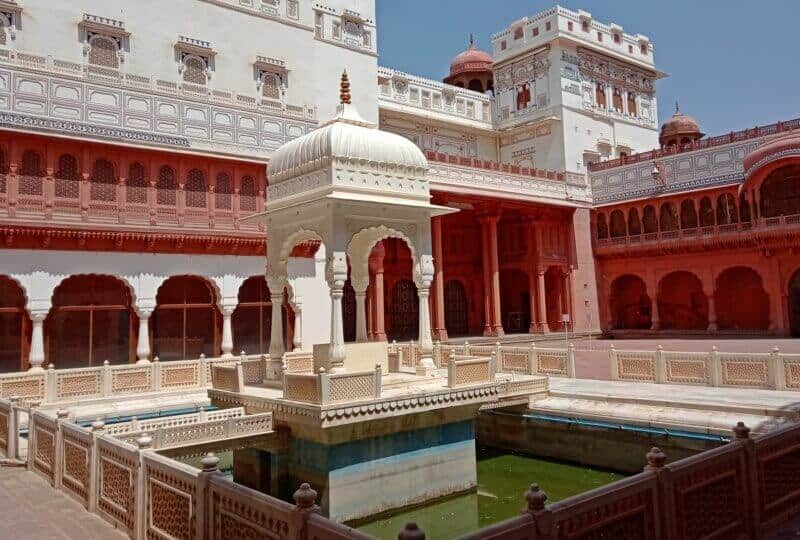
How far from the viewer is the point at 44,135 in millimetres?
15695

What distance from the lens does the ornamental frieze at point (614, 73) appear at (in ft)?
106

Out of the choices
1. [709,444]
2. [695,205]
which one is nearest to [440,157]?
[695,205]

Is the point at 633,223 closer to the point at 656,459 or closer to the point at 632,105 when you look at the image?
the point at 632,105

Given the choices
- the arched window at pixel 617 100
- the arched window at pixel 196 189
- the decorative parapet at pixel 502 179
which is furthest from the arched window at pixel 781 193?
the arched window at pixel 196 189

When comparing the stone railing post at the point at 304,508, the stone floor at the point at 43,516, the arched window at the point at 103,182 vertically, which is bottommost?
the stone floor at the point at 43,516

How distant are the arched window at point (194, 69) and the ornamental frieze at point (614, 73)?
1962 centimetres

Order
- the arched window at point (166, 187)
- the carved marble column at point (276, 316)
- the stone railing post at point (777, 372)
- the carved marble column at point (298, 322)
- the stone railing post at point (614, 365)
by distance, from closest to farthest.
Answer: the carved marble column at point (276, 316) → the stone railing post at point (777, 372) → the stone railing post at point (614, 365) → the arched window at point (166, 187) → the carved marble column at point (298, 322)

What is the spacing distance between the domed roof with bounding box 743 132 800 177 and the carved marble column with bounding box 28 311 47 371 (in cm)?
2445

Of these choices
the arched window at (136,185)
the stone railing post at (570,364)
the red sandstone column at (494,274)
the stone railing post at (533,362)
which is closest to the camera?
the stone railing post at (570,364)

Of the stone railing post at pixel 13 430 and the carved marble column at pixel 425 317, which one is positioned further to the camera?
the carved marble column at pixel 425 317

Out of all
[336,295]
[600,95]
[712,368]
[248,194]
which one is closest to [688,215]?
[600,95]

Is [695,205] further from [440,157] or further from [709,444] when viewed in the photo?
[709,444]

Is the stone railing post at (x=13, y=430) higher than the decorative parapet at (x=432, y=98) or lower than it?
lower

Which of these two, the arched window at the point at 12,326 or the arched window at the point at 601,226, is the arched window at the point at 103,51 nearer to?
the arched window at the point at 12,326
